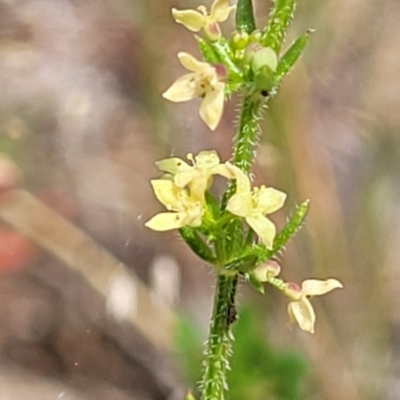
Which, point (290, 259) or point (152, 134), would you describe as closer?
point (290, 259)

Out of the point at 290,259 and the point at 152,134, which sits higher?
the point at 152,134

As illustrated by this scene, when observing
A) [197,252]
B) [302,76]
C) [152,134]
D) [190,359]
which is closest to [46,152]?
[152,134]

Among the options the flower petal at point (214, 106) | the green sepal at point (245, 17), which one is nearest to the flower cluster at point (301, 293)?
the flower petal at point (214, 106)

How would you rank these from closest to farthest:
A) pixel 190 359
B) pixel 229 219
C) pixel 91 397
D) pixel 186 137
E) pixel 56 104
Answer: pixel 229 219, pixel 190 359, pixel 91 397, pixel 186 137, pixel 56 104

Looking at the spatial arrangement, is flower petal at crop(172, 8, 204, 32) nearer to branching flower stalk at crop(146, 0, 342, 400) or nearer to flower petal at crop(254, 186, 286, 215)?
branching flower stalk at crop(146, 0, 342, 400)

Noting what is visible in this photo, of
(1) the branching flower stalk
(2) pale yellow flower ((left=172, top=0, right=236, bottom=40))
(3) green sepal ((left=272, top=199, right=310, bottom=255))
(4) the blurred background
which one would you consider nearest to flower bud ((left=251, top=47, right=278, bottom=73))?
(1) the branching flower stalk

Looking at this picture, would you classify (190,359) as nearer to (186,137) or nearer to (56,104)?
(186,137)

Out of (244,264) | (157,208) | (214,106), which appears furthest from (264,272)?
(157,208)

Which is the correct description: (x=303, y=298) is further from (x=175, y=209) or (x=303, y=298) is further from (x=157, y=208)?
(x=157, y=208)
